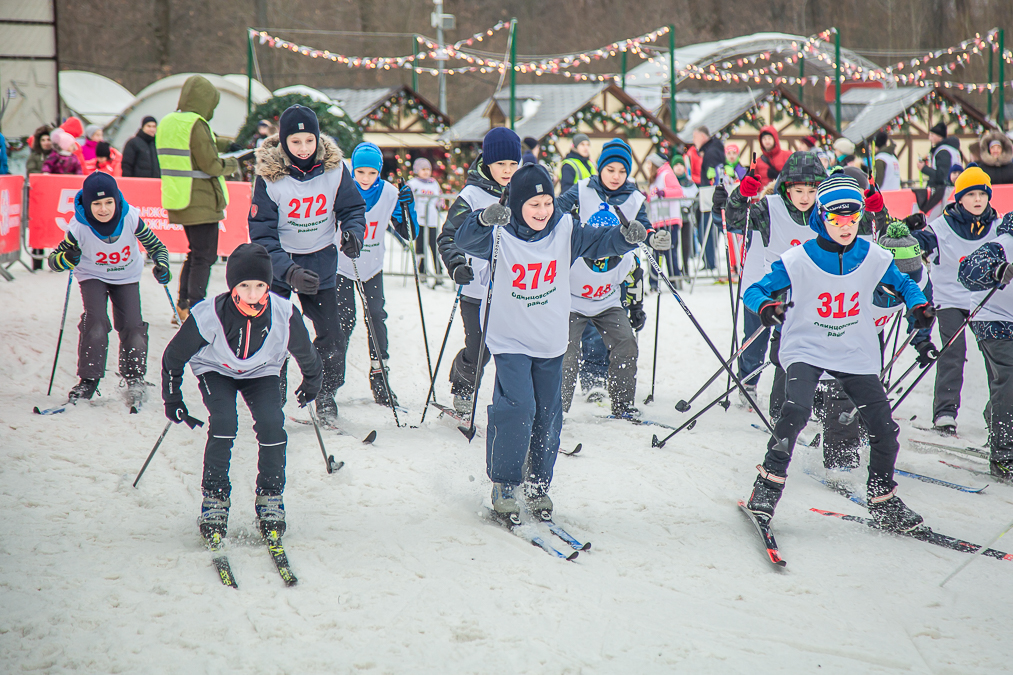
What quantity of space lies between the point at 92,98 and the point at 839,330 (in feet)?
74.3

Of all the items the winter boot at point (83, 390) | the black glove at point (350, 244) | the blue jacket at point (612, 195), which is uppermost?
the blue jacket at point (612, 195)

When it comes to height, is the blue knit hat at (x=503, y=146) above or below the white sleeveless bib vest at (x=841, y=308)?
above

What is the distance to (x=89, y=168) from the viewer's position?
33.0 ft

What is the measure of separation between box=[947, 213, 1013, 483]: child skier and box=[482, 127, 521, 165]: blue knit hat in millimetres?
2497

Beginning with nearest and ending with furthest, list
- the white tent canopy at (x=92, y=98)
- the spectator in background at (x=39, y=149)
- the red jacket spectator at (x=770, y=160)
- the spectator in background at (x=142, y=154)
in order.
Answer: the spectator in background at (x=142, y=154) < the red jacket spectator at (x=770, y=160) < the spectator in background at (x=39, y=149) < the white tent canopy at (x=92, y=98)

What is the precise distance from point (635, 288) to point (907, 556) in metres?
2.45

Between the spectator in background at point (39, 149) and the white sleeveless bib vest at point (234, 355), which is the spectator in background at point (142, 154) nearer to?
the spectator in background at point (39, 149)

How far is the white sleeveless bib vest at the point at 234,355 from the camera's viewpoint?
10.9 feet

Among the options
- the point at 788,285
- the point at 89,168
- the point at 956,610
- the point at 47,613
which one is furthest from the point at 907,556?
the point at 89,168

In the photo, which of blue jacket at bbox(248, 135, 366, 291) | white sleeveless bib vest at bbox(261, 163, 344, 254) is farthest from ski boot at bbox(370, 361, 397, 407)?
white sleeveless bib vest at bbox(261, 163, 344, 254)

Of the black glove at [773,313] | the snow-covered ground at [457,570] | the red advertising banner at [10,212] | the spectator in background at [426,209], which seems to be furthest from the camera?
the spectator in background at [426,209]

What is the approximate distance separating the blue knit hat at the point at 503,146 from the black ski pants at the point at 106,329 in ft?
8.72

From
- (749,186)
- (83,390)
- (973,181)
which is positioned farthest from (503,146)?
(83,390)

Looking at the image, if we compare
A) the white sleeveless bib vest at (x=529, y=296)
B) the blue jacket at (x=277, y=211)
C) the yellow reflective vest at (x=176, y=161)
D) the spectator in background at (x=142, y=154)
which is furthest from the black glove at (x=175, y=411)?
the spectator in background at (x=142, y=154)
